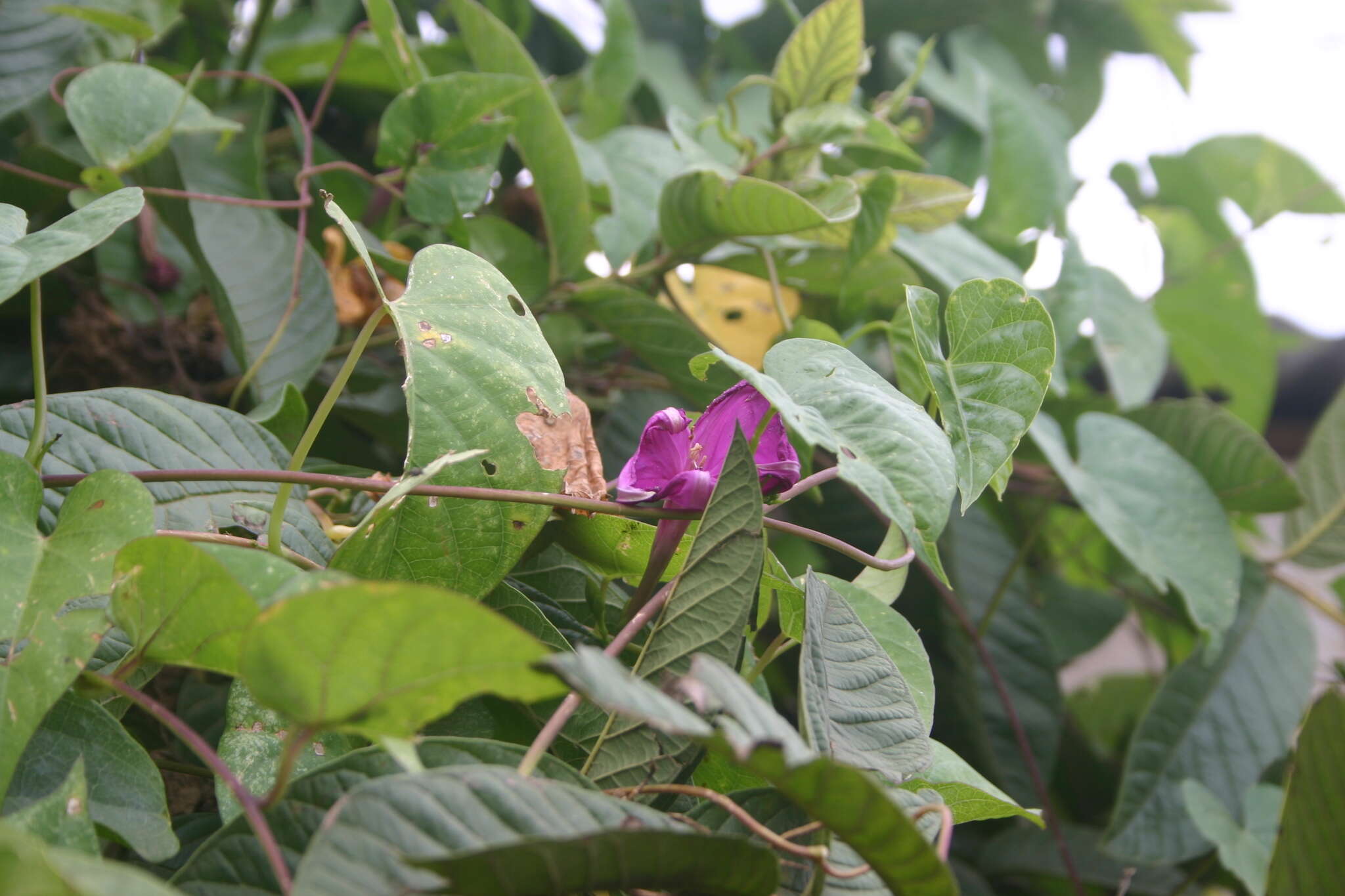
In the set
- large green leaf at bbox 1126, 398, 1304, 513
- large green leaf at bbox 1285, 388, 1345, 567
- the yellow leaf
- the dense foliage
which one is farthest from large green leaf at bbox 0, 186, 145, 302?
large green leaf at bbox 1285, 388, 1345, 567

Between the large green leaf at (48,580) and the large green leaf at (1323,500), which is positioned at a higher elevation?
the large green leaf at (48,580)

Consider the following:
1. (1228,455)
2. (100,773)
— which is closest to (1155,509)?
(1228,455)

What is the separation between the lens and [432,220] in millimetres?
542

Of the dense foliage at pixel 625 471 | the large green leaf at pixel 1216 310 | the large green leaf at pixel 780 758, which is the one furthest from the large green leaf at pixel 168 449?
the large green leaf at pixel 1216 310

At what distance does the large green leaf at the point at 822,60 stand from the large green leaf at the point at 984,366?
285 millimetres

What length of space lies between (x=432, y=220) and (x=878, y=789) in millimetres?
439

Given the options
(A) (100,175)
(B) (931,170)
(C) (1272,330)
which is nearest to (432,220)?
(A) (100,175)

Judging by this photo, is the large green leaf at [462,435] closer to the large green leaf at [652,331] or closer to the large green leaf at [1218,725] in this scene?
the large green leaf at [652,331]

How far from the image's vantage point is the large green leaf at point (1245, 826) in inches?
23.9

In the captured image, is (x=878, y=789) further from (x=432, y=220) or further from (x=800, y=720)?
(x=432, y=220)

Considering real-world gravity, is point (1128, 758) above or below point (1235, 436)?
below

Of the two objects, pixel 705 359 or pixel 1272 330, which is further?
pixel 1272 330

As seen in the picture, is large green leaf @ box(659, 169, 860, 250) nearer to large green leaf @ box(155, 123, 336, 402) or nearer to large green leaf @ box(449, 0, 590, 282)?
large green leaf @ box(449, 0, 590, 282)

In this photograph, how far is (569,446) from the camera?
A: 35 cm
